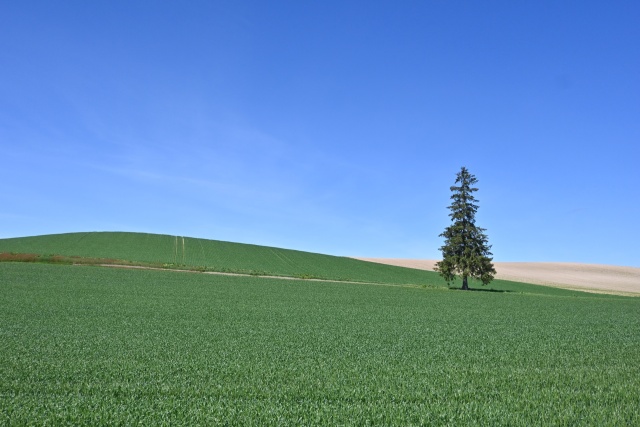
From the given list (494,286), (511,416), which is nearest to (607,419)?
(511,416)

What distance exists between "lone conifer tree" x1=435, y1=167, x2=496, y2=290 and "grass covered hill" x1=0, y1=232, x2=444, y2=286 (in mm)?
11773

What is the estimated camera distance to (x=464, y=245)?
196 feet

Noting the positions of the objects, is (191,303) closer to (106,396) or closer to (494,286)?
(106,396)

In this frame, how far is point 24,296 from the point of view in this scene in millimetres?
28859

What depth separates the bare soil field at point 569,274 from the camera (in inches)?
3447

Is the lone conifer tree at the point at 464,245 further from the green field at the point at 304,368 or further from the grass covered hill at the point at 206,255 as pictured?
the green field at the point at 304,368

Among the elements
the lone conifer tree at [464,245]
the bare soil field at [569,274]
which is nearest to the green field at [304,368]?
the lone conifer tree at [464,245]

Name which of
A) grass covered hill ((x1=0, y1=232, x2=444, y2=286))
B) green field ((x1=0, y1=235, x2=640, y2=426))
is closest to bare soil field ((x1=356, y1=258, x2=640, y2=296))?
grass covered hill ((x1=0, y1=232, x2=444, y2=286))

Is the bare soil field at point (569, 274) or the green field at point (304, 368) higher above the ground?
the bare soil field at point (569, 274)

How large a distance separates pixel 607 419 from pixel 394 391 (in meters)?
3.75

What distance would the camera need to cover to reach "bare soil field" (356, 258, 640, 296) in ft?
287

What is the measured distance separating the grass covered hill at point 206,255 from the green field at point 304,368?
4337cm

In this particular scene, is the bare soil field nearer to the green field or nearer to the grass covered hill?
the grass covered hill

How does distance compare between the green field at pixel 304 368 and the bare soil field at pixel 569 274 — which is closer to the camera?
the green field at pixel 304 368
